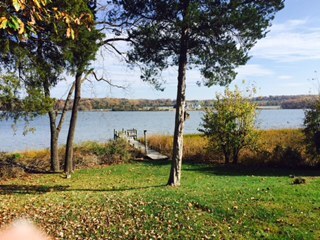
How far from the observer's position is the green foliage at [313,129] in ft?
55.1

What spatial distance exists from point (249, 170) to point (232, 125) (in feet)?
9.24

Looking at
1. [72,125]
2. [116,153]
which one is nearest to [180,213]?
[72,125]

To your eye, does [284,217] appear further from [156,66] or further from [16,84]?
[16,84]

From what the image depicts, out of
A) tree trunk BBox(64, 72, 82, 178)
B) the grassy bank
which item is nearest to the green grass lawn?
tree trunk BBox(64, 72, 82, 178)

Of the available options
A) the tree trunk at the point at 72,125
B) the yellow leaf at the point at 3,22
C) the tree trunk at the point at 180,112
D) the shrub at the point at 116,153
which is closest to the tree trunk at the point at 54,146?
the tree trunk at the point at 72,125

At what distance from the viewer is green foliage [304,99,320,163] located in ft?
55.1

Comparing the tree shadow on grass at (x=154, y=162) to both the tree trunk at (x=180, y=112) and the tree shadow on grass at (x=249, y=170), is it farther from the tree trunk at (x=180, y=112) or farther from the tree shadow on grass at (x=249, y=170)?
the tree trunk at (x=180, y=112)

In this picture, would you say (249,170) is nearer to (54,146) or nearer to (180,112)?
(180,112)

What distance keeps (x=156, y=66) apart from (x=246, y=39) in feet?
10.6

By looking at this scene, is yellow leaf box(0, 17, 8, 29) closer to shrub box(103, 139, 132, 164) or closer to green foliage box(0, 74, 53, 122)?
green foliage box(0, 74, 53, 122)

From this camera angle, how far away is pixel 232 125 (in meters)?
18.8

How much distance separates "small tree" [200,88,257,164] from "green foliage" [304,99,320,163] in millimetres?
2672

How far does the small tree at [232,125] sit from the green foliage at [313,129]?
2.67m

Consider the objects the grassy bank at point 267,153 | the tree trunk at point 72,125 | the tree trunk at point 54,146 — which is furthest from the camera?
the grassy bank at point 267,153
